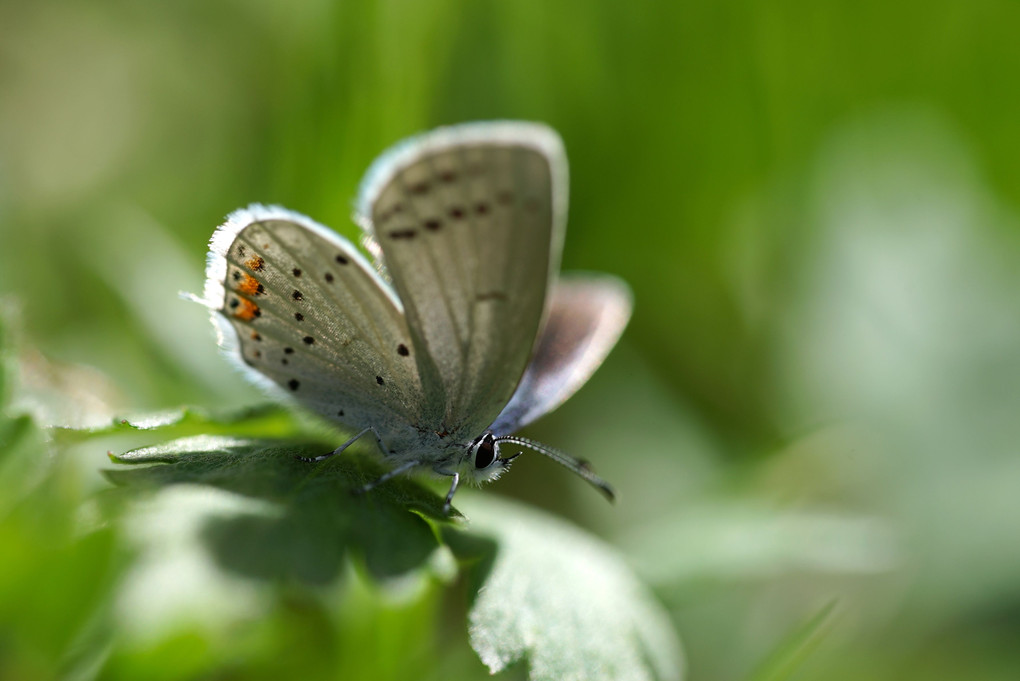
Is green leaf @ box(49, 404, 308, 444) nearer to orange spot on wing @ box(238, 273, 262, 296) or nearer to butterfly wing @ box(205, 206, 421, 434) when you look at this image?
butterfly wing @ box(205, 206, 421, 434)

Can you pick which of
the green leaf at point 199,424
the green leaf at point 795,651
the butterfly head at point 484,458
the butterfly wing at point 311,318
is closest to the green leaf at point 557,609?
the butterfly head at point 484,458

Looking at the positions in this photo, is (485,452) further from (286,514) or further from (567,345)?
(286,514)

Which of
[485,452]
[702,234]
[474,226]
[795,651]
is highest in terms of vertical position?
[474,226]

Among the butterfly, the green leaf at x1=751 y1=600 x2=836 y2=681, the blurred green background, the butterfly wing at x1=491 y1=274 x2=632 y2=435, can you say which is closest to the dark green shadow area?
the butterfly

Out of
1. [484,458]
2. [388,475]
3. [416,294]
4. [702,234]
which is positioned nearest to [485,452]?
[484,458]

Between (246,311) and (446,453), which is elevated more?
(246,311)

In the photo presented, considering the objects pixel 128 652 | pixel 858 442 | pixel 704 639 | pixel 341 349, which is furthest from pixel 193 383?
pixel 858 442
